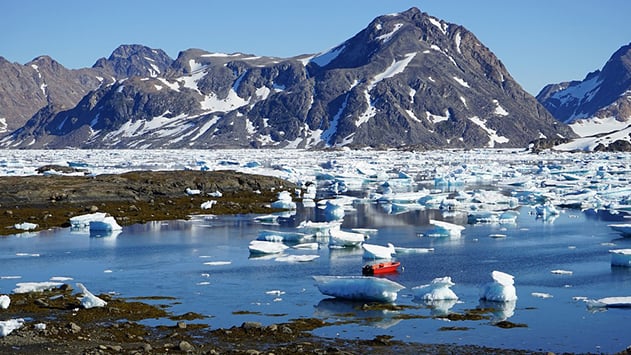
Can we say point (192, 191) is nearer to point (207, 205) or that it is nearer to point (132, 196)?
point (132, 196)

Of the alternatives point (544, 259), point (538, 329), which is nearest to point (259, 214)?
point (544, 259)

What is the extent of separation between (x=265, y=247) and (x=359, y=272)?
197 inches

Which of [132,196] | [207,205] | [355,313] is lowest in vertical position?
[355,313]

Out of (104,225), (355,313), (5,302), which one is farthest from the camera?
(104,225)

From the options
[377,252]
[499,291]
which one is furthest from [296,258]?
[499,291]

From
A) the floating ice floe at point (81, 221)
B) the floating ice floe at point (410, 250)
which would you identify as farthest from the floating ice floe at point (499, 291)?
the floating ice floe at point (81, 221)

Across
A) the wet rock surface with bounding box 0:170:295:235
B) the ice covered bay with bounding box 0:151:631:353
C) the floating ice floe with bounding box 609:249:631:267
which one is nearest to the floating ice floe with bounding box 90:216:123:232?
the ice covered bay with bounding box 0:151:631:353

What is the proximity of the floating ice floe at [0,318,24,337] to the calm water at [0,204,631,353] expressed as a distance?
3.68 metres

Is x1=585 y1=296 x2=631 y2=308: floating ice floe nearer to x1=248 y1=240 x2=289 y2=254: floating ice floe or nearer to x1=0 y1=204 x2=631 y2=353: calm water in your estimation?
x1=0 y1=204 x2=631 y2=353: calm water

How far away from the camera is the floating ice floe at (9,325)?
53.3 ft

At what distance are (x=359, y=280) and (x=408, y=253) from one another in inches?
308

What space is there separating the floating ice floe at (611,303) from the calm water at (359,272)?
1.20 ft

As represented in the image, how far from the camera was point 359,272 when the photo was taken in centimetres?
2372

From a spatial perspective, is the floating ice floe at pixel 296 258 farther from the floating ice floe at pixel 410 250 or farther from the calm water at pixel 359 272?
the floating ice floe at pixel 410 250
